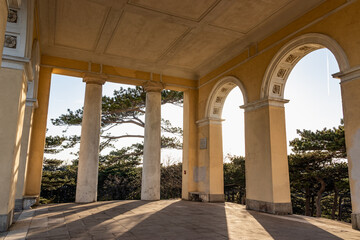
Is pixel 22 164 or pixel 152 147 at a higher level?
pixel 152 147

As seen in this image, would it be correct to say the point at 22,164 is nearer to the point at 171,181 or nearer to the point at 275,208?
the point at 275,208

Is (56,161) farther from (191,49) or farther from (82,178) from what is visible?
(191,49)

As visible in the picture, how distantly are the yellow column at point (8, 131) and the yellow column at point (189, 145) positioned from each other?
25.8ft

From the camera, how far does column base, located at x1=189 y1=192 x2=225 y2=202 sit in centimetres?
1155

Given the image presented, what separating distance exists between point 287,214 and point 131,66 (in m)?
8.65

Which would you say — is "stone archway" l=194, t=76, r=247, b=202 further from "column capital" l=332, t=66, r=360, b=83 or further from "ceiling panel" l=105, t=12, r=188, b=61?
"column capital" l=332, t=66, r=360, b=83

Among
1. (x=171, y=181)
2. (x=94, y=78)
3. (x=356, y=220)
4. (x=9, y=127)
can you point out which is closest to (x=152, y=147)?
(x=94, y=78)

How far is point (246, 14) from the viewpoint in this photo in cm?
837

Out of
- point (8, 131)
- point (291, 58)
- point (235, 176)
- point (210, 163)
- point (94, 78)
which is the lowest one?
point (235, 176)


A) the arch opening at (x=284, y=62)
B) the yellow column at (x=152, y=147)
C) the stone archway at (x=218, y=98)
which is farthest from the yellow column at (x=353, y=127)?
the yellow column at (x=152, y=147)

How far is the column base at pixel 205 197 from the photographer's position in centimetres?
1155

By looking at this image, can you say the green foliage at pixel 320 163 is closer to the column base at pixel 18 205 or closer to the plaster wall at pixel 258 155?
the plaster wall at pixel 258 155

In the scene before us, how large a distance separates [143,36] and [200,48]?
93.3 inches

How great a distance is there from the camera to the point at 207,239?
4.82 m
